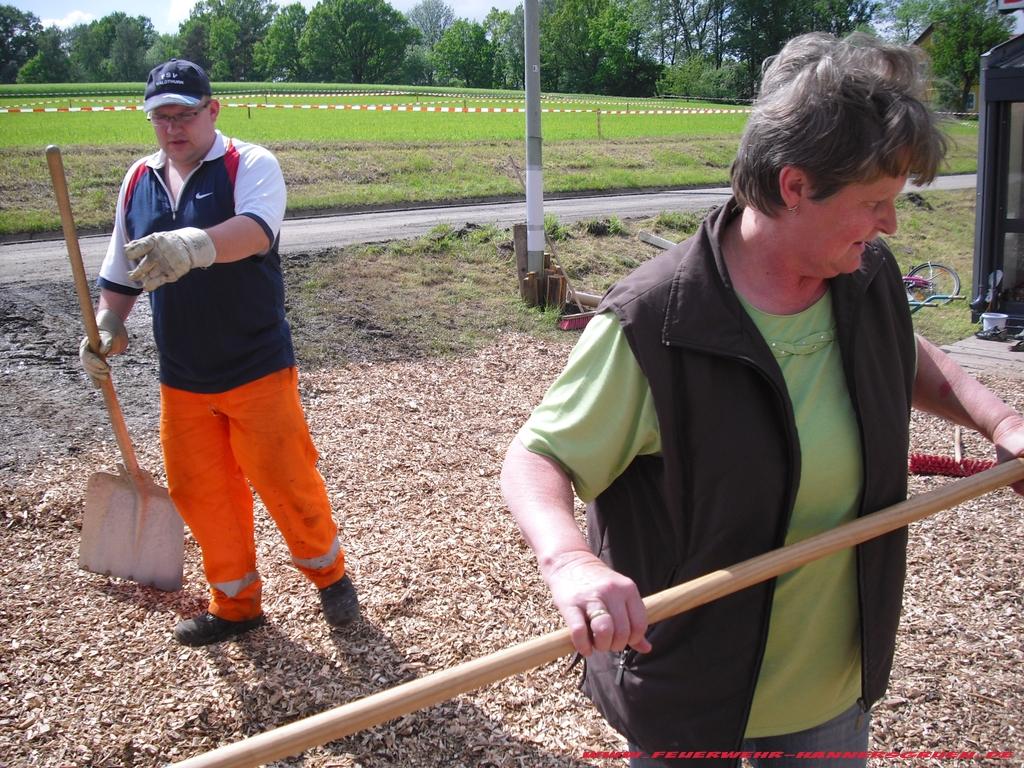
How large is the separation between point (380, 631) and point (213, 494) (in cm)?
92

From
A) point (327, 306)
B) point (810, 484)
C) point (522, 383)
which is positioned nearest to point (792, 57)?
point (810, 484)

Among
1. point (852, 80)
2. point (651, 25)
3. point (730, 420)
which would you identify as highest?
point (651, 25)

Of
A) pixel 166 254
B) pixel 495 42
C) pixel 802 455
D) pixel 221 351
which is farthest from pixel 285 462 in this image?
pixel 495 42

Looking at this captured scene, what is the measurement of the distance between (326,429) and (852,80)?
502 cm

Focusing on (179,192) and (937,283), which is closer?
(179,192)

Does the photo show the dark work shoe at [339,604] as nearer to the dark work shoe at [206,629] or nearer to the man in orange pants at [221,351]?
the man in orange pants at [221,351]

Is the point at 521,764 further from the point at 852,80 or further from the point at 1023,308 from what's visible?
the point at 1023,308

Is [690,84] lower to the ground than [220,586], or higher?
higher

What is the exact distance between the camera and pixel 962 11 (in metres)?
50.9

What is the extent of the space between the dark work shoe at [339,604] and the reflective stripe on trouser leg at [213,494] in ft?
0.98

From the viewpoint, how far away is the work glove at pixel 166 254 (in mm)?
2930

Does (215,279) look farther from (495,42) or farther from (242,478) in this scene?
(495,42)

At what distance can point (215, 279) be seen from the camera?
133 inches

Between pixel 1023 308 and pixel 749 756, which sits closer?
pixel 749 756
